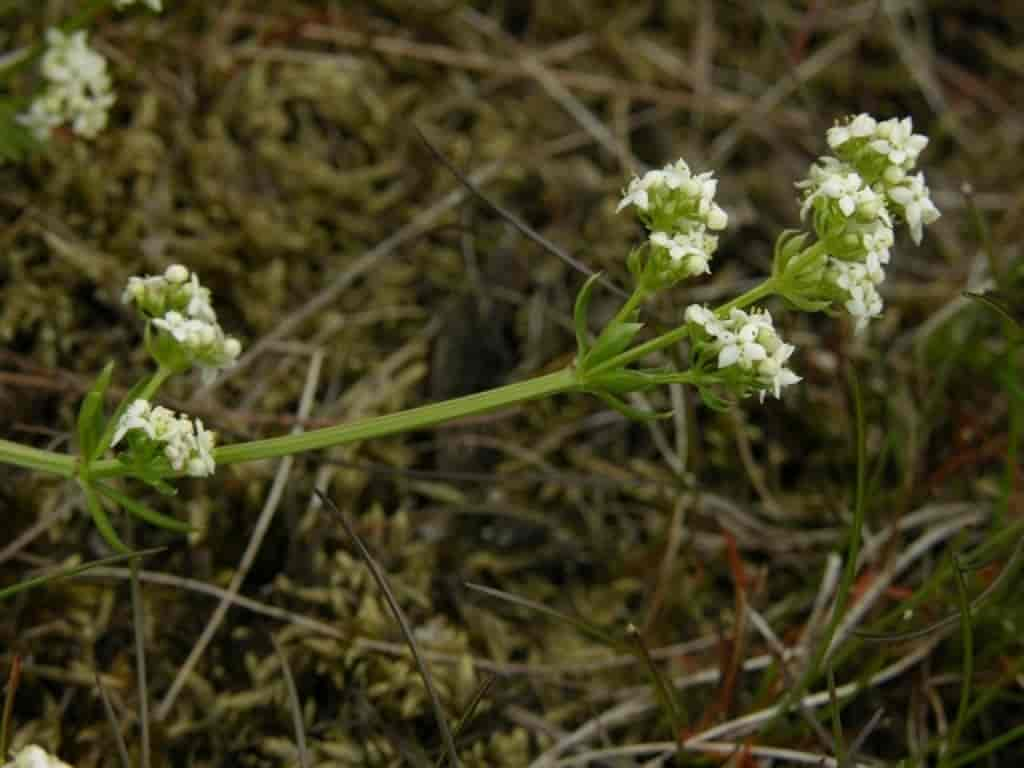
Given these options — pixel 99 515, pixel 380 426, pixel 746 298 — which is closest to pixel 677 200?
pixel 746 298

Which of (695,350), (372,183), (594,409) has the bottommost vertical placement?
(594,409)

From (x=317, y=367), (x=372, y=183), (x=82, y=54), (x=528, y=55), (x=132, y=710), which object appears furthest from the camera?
(x=528, y=55)

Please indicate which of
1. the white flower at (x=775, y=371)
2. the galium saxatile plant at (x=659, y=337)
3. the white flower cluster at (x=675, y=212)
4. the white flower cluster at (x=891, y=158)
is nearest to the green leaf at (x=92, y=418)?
the galium saxatile plant at (x=659, y=337)

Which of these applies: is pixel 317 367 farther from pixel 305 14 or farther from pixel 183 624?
pixel 305 14

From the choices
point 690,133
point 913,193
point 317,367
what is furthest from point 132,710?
point 690,133

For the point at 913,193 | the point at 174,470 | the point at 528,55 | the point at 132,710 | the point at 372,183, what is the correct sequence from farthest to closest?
the point at 528,55 → the point at 372,183 → the point at 132,710 → the point at 913,193 → the point at 174,470

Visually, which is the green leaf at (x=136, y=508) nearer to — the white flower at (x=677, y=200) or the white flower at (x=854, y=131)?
the white flower at (x=677, y=200)

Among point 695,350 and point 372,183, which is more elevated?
point 695,350

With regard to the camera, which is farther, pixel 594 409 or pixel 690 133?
pixel 690 133
